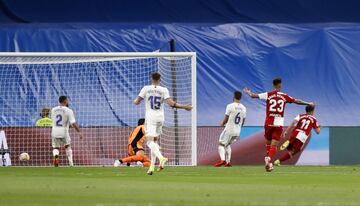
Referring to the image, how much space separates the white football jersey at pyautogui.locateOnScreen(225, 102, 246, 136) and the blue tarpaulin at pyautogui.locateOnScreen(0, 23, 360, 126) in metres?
4.65

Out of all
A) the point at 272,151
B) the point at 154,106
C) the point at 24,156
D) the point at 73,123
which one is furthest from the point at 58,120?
the point at 154,106

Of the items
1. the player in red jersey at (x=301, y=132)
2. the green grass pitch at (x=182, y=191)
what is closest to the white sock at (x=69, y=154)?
the player in red jersey at (x=301, y=132)

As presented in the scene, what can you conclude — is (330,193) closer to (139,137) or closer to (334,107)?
(139,137)

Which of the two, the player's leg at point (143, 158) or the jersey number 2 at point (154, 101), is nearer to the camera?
the jersey number 2 at point (154, 101)

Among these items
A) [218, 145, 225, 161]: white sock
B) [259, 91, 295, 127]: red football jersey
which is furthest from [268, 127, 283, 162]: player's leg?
[218, 145, 225, 161]: white sock

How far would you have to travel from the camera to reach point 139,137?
27.7 metres

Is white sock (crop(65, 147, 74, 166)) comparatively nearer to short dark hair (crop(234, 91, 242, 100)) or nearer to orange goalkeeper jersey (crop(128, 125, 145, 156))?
orange goalkeeper jersey (crop(128, 125, 145, 156))

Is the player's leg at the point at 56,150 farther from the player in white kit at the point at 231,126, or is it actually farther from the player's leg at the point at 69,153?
the player in white kit at the point at 231,126

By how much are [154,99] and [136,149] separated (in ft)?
22.3

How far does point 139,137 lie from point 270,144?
475 centimetres

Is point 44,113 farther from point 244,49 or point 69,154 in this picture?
point 244,49

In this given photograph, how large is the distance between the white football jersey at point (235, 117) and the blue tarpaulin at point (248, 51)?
4.65 m

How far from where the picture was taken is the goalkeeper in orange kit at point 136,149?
27016 millimetres

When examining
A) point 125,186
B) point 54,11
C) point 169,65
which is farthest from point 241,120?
point 125,186
